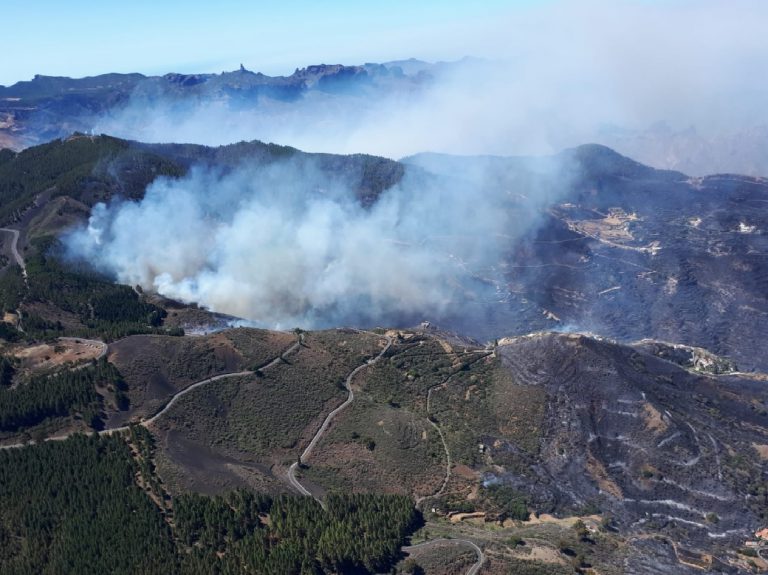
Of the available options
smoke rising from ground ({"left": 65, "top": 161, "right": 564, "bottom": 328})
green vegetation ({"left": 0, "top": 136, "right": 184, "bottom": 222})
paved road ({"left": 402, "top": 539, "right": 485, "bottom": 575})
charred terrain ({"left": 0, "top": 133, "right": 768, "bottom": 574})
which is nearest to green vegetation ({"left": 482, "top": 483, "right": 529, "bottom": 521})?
charred terrain ({"left": 0, "top": 133, "right": 768, "bottom": 574})

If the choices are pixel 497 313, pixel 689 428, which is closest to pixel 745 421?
pixel 689 428

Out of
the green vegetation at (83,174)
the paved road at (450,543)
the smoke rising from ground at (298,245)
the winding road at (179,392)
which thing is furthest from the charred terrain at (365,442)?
the green vegetation at (83,174)

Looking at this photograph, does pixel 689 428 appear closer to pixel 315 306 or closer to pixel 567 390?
pixel 567 390

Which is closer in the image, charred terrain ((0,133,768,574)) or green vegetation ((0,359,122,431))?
charred terrain ((0,133,768,574))

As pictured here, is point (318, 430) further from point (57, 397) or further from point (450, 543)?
point (57, 397)

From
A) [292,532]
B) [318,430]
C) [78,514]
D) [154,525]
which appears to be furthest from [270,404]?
[78,514]

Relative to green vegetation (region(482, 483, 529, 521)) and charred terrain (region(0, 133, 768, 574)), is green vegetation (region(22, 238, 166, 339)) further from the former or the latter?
green vegetation (region(482, 483, 529, 521))

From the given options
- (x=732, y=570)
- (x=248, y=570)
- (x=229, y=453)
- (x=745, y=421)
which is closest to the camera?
(x=248, y=570)
